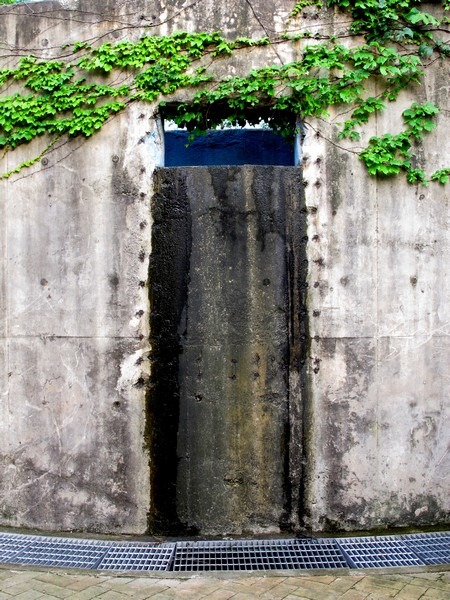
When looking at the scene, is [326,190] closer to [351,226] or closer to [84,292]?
[351,226]

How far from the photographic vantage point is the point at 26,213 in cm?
492

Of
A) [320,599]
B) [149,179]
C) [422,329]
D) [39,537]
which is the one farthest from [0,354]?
[422,329]

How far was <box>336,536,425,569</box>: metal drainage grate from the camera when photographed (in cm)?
397

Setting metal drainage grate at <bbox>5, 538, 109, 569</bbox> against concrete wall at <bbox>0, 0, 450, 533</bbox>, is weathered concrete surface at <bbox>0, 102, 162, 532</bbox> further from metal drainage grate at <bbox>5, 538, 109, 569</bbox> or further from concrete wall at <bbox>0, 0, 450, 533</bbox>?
metal drainage grate at <bbox>5, 538, 109, 569</bbox>

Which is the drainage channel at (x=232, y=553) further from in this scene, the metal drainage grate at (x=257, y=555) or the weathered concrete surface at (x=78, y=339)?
the weathered concrete surface at (x=78, y=339)

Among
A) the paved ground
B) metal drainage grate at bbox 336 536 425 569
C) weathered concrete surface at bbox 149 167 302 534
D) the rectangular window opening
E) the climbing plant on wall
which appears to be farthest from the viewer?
the rectangular window opening

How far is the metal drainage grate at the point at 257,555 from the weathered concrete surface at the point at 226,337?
0.72 ft

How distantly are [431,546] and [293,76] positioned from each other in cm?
449

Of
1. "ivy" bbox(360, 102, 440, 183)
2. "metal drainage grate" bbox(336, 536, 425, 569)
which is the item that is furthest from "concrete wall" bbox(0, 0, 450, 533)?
"metal drainage grate" bbox(336, 536, 425, 569)

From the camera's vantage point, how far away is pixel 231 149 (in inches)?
291

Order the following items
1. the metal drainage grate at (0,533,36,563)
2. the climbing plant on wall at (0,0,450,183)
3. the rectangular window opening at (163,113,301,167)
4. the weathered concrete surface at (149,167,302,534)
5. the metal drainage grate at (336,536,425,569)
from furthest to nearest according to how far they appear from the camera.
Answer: the rectangular window opening at (163,113,301,167), the climbing plant on wall at (0,0,450,183), the weathered concrete surface at (149,167,302,534), the metal drainage grate at (0,533,36,563), the metal drainage grate at (336,536,425,569)

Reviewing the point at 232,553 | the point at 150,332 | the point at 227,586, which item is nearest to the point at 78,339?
the point at 150,332

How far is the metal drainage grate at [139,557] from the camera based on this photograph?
13.1ft

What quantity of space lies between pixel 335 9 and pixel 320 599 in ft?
16.9
